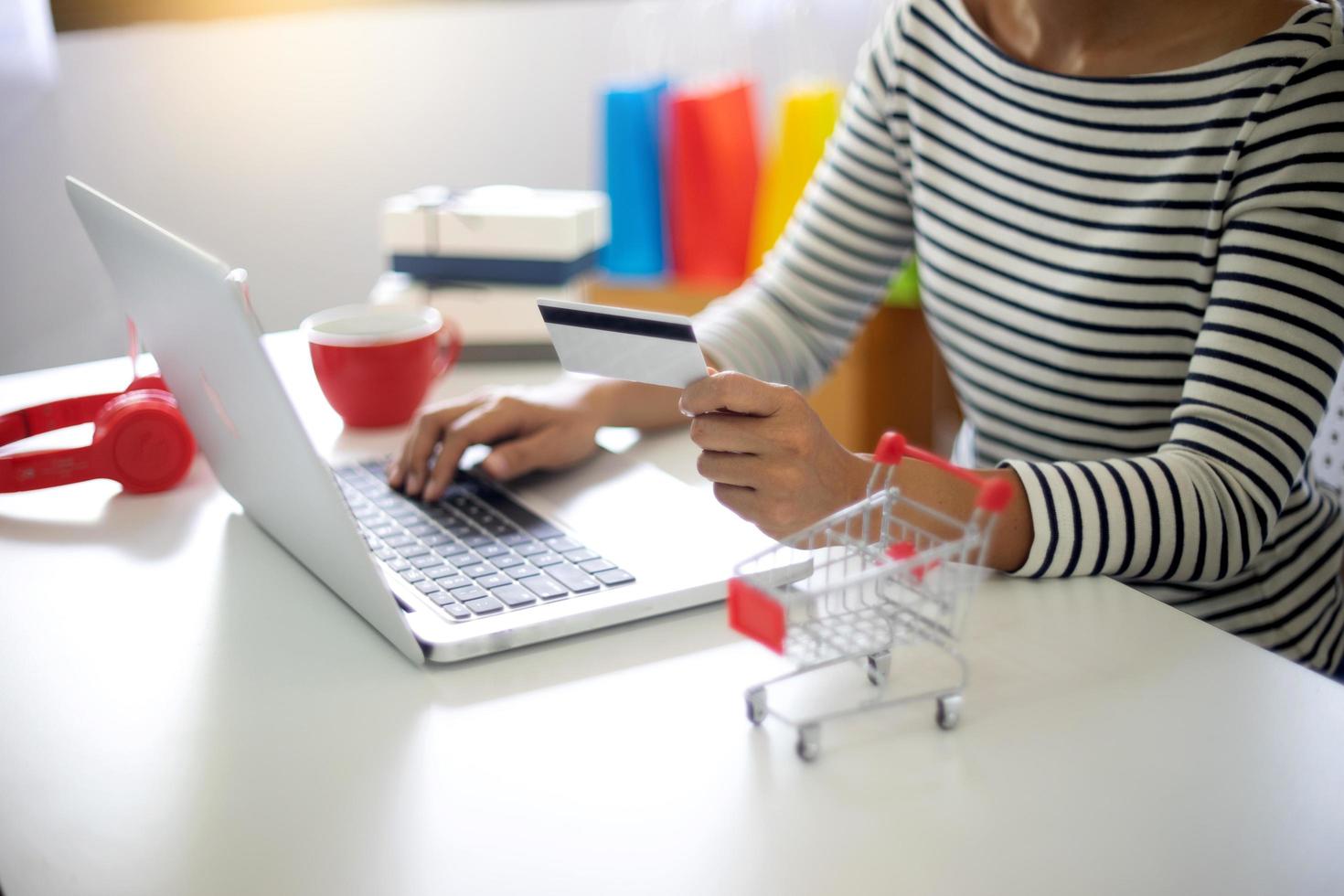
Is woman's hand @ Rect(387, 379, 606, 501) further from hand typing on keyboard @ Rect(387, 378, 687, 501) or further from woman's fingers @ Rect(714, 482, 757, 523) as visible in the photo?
woman's fingers @ Rect(714, 482, 757, 523)

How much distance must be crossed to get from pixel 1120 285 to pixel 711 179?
4.16 ft

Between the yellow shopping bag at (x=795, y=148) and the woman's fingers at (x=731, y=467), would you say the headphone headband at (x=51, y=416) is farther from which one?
the yellow shopping bag at (x=795, y=148)

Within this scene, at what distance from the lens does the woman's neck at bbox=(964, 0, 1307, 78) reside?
0.96 metres

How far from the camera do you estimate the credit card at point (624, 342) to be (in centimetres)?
63

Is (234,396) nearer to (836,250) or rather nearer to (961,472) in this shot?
(961,472)

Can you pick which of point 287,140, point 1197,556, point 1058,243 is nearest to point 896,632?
point 1197,556

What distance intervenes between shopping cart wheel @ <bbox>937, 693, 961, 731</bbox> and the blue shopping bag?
5.28 ft

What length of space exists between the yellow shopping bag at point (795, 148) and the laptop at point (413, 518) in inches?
49.1

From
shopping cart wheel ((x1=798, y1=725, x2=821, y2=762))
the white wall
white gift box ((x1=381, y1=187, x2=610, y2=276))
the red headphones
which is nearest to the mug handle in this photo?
white gift box ((x1=381, y1=187, x2=610, y2=276))

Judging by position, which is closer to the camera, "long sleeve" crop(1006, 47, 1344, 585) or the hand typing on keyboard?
"long sleeve" crop(1006, 47, 1344, 585)


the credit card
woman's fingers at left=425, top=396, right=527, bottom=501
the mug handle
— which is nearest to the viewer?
the credit card

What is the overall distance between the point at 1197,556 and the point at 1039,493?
126mm

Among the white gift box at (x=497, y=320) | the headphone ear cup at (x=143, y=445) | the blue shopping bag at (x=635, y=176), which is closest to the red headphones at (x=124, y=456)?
the headphone ear cup at (x=143, y=445)

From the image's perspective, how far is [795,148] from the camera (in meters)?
2.07
